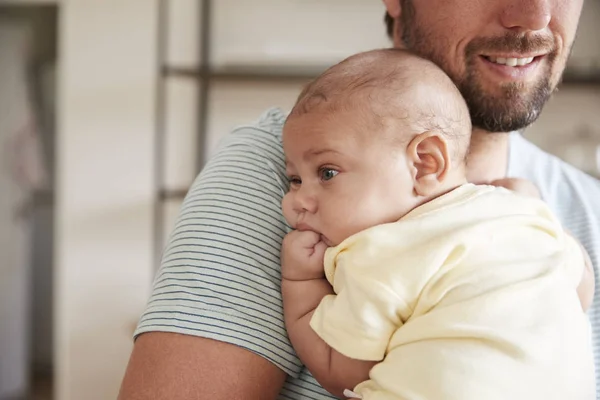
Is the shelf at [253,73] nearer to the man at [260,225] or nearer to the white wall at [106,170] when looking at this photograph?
the white wall at [106,170]

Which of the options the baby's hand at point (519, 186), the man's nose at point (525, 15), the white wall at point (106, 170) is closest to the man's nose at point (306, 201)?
the baby's hand at point (519, 186)

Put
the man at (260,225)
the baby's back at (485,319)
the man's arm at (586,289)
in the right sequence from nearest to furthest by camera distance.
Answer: the baby's back at (485,319) → the man at (260,225) → the man's arm at (586,289)

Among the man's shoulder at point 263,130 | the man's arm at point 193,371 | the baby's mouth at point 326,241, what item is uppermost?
the man's shoulder at point 263,130

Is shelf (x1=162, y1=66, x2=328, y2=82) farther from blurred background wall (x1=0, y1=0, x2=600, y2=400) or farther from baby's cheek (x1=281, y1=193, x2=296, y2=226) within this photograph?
baby's cheek (x1=281, y1=193, x2=296, y2=226)

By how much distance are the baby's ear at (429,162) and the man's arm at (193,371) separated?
31 centimetres

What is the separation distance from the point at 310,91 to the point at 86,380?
8.71 ft

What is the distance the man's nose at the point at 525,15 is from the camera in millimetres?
1117

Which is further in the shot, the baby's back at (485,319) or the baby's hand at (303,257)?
the baby's hand at (303,257)

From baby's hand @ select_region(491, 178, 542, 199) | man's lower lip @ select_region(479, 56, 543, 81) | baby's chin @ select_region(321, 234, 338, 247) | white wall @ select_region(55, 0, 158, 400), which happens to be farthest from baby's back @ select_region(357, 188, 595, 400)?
white wall @ select_region(55, 0, 158, 400)

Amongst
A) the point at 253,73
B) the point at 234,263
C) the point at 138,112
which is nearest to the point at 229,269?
the point at 234,263

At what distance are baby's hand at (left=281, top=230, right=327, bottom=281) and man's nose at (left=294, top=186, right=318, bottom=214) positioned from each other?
32 millimetres

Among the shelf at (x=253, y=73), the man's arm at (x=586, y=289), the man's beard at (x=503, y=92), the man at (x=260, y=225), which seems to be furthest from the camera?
the shelf at (x=253, y=73)

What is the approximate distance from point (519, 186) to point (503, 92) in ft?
0.55

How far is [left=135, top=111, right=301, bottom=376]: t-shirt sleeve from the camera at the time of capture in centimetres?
85
